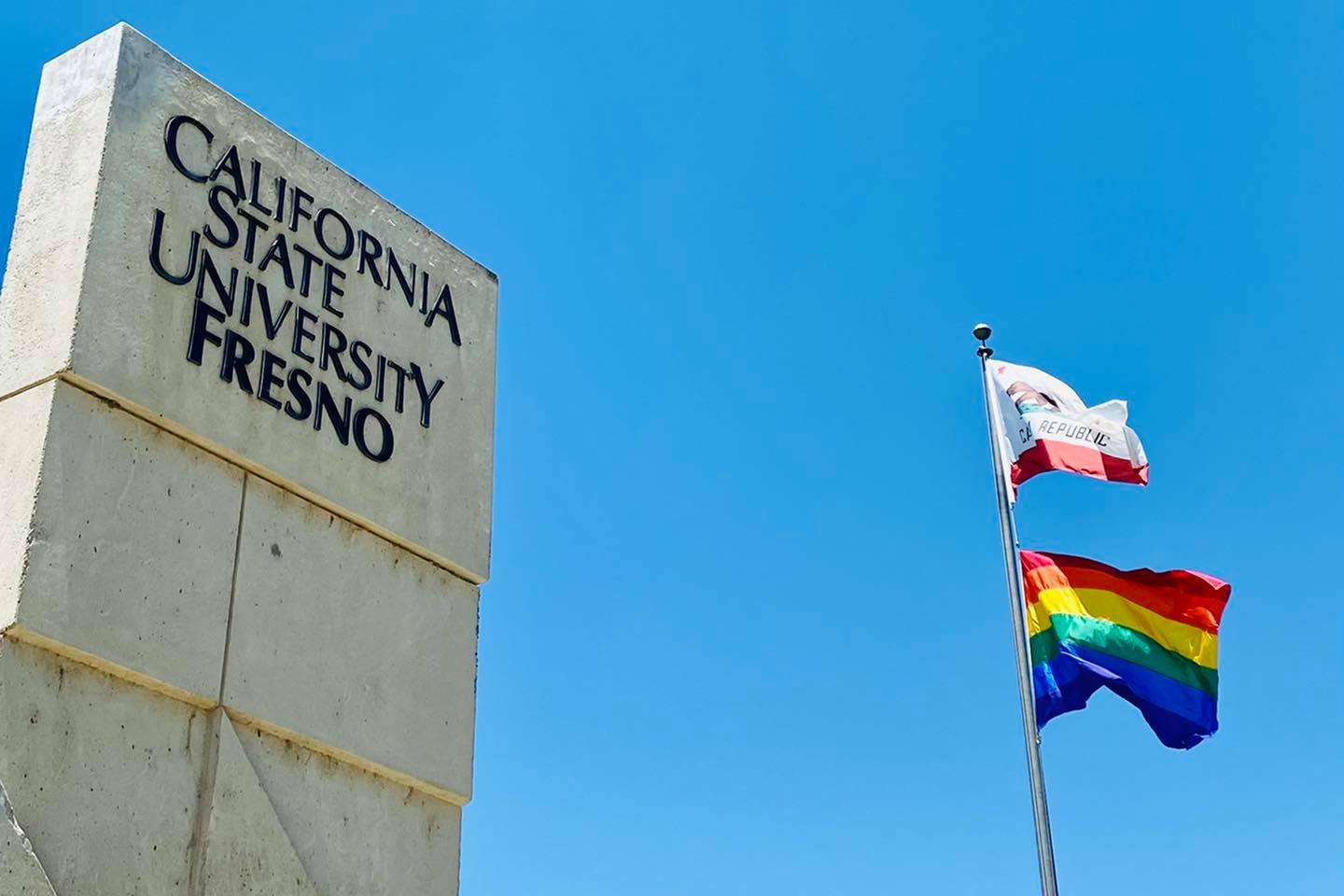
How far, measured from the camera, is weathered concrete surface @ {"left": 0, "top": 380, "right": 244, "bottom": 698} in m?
4.17

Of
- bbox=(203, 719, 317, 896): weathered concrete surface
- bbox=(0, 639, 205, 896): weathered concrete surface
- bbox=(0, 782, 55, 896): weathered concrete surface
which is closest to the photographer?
bbox=(0, 782, 55, 896): weathered concrete surface

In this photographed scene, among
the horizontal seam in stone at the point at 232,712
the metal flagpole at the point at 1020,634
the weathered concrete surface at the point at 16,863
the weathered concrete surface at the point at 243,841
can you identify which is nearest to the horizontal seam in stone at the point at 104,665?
the horizontal seam in stone at the point at 232,712

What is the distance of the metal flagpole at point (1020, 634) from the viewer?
916cm

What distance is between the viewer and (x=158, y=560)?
14.6 ft

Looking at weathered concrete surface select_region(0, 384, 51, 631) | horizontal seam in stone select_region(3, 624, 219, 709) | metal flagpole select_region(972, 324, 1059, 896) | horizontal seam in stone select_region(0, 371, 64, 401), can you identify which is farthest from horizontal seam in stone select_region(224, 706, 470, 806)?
metal flagpole select_region(972, 324, 1059, 896)

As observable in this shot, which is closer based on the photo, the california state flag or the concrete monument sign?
the concrete monument sign

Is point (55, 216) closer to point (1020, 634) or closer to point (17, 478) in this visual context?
point (17, 478)

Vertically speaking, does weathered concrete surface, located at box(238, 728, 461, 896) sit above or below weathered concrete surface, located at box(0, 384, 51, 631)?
below

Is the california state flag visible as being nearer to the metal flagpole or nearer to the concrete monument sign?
the metal flagpole

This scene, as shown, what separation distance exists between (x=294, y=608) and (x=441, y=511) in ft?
2.74

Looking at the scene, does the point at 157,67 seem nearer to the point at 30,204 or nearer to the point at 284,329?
the point at 30,204

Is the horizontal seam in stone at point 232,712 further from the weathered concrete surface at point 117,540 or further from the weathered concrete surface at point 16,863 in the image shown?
the weathered concrete surface at point 16,863

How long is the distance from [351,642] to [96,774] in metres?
1.06

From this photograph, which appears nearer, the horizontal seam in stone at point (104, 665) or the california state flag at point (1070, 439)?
the horizontal seam in stone at point (104, 665)
